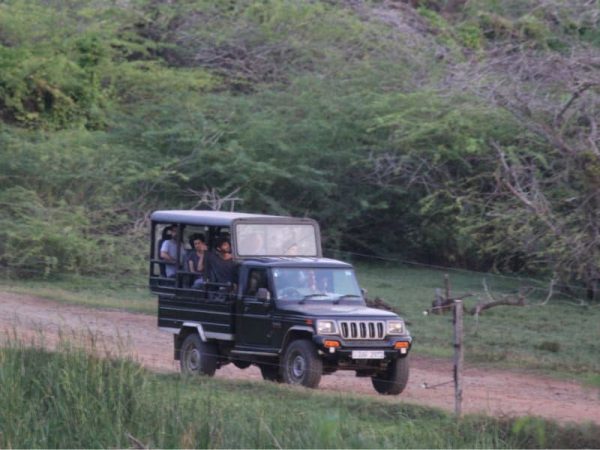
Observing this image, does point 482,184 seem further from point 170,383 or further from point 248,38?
point 170,383

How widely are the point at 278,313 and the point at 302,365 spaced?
0.76m

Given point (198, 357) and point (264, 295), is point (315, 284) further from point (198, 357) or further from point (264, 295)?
point (198, 357)

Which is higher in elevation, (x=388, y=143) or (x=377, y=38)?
(x=377, y=38)

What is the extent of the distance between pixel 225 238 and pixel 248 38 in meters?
22.5

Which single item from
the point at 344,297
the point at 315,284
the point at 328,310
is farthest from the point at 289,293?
the point at 344,297

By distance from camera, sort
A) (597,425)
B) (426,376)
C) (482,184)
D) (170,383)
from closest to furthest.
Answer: (597,425), (170,383), (426,376), (482,184)

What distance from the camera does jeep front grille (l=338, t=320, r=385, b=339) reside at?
1370cm

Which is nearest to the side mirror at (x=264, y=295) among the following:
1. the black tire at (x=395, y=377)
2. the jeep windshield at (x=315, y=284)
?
the jeep windshield at (x=315, y=284)

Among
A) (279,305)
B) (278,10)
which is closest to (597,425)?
(279,305)

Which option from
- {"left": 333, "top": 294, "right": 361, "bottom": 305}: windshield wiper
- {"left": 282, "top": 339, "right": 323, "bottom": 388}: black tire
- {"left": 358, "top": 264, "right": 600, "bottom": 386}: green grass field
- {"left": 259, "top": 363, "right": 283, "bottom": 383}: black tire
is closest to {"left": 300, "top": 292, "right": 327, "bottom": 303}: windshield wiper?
{"left": 333, "top": 294, "right": 361, "bottom": 305}: windshield wiper

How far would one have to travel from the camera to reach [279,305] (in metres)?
14.2

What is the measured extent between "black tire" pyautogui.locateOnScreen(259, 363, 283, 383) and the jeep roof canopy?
152cm

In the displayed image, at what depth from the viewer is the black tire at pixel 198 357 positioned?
589 inches

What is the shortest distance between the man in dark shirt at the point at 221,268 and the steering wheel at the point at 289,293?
31.9 inches
